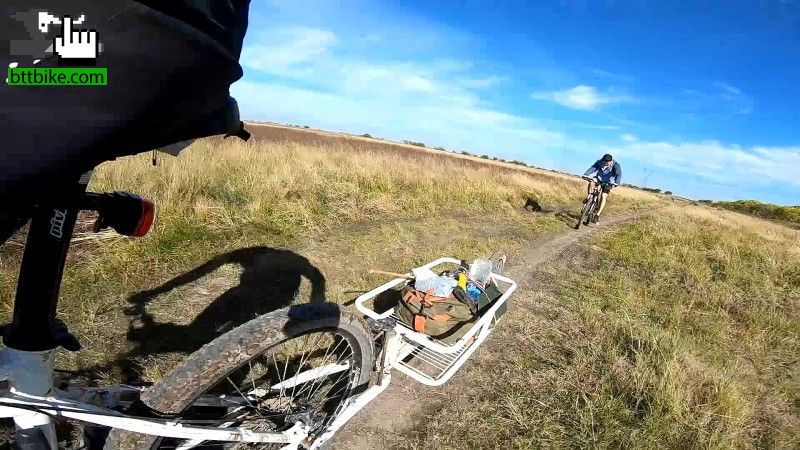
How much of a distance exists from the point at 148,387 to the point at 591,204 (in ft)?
36.1

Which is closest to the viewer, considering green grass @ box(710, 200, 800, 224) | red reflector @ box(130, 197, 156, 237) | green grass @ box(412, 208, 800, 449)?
red reflector @ box(130, 197, 156, 237)

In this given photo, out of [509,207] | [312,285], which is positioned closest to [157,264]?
[312,285]

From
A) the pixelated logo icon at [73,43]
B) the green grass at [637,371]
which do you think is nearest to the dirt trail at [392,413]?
the green grass at [637,371]

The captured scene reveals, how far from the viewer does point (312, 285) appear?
4387 mm

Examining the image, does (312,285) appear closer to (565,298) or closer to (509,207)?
(565,298)

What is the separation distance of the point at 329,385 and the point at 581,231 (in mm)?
9169

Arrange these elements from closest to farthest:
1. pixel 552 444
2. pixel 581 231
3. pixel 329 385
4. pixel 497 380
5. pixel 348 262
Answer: pixel 329 385 < pixel 552 444 < pixel 497 380 < pixel 348 262 < pixel 581 231

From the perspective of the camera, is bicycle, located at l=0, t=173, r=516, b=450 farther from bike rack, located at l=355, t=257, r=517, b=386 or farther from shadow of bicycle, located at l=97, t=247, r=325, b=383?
shadow of bicycle, located at l=97, t=247, r=325, b=383

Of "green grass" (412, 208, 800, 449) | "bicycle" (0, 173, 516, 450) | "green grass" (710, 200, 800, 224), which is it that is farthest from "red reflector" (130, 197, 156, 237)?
"green grass" (710, 200, 800, 224)

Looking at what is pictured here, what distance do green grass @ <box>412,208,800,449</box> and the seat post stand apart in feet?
6.82

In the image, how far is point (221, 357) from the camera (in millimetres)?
1540

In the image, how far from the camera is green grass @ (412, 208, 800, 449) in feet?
9.36

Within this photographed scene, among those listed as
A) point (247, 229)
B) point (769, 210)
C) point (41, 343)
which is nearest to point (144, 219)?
point (41, 343)

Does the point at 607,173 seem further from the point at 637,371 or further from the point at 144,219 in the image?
the point at 144,219
